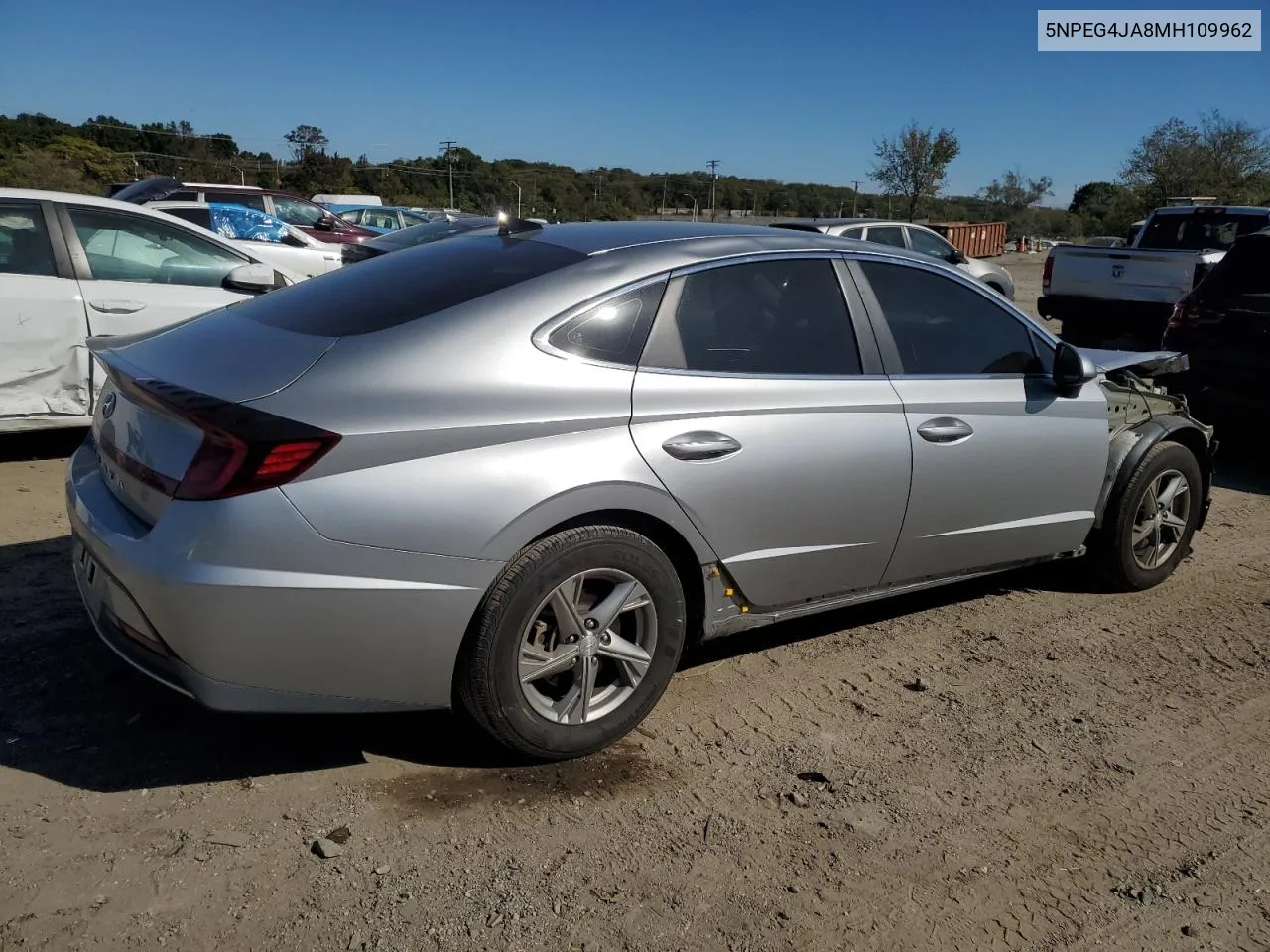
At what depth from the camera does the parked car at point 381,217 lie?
25.5m

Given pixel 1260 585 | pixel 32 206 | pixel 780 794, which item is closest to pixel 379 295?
pixel 780 794

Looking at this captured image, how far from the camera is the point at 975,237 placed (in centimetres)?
3200

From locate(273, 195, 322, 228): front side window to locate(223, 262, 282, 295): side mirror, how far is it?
41.2 ft

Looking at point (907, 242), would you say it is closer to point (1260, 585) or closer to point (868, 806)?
point (1260, 585)

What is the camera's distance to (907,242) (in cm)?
1534

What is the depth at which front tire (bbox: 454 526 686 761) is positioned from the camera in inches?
121

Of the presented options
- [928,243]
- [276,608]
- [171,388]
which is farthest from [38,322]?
[928,243]

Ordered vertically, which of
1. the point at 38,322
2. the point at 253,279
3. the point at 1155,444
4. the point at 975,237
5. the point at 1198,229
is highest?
the point at 975,237

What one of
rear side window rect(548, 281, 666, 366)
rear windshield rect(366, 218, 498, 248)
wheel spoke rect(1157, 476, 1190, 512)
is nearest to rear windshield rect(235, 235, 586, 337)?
rear side window rect(548, 281, 666, 366)

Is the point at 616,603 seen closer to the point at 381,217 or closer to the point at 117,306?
the point at 117,306

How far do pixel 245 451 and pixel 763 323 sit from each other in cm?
184

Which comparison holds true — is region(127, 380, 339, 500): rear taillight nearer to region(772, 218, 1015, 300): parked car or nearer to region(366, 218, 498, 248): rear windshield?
region(772, 218, 1015, 300): parked car

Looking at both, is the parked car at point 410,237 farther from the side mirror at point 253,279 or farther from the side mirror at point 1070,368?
the side mirror at point 1070,368

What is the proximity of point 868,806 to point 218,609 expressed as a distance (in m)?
1.92
